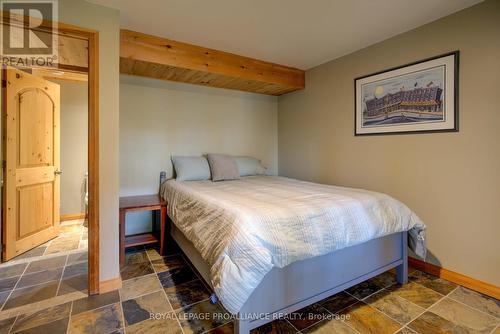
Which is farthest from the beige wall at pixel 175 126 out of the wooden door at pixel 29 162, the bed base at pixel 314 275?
the bed base at pixel 314 275

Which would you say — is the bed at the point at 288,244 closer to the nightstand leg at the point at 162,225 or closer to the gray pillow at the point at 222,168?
the nightstand leg at the point at 162,225

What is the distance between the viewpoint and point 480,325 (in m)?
1.65

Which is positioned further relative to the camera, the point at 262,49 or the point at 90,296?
the point at 262,49

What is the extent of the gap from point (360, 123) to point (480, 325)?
2022mm

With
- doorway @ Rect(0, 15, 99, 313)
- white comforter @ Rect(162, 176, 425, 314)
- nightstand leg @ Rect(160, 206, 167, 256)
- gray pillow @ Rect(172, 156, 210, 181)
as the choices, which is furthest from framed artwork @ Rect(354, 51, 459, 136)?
doorway @ Rect(0, 15, 99, 313)

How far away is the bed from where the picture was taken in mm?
1369

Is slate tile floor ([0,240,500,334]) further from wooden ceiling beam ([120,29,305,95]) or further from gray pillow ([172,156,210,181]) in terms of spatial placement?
wooden ceiling beam ([120,29,305,95])

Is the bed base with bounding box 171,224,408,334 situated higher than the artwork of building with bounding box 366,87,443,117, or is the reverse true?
the artwork of building with bounding box 366,87,443,117

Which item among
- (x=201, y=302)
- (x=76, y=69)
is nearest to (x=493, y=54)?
(x=201, y=302)

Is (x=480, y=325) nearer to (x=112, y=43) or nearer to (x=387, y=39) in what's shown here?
(x=387, y=39)

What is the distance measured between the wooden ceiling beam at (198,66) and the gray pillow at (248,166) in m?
1.07

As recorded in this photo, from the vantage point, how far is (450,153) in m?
2.18

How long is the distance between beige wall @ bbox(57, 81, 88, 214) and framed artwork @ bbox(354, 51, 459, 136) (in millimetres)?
4131

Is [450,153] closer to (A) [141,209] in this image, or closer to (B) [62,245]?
(A) [141,209]
